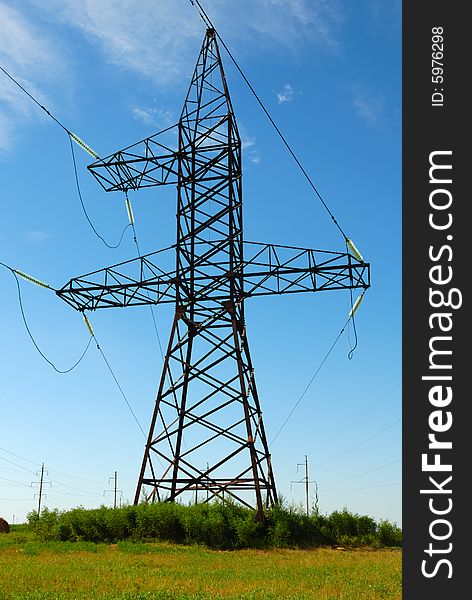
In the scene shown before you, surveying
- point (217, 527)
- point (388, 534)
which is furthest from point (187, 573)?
point (388, 534)

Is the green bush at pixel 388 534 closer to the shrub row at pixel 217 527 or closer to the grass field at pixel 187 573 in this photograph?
the shrub row at pixel 217 527

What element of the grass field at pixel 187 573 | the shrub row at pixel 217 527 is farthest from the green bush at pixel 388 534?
the grass field at pixel 187 573

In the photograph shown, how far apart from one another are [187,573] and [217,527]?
622 centimetres

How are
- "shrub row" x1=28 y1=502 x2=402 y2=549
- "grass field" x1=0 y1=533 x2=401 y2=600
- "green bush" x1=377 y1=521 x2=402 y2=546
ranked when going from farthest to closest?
1. "green bush" x1=377 y1=521 x2=402 y2=546
2. "shrub row" x1=28 y1=502 x2=402 y2=549
3. "grass field" x1=0 y1=533 x2=401 y2=600

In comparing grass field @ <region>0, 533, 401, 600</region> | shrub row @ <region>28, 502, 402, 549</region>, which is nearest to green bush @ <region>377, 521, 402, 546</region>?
shrub row @ <region>28, 502, 402, 549</region>

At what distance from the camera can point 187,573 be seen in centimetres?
1377

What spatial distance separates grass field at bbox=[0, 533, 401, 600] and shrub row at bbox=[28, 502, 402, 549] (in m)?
0.74

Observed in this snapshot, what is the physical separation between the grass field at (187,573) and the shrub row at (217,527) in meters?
0.74

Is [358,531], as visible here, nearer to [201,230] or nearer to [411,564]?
[201,230]

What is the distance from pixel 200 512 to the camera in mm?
20453

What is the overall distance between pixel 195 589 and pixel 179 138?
17.9 m

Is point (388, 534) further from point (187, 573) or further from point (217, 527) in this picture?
point (187, 573)

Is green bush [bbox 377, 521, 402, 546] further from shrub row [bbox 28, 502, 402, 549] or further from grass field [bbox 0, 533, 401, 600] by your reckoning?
grass field [bbox 0, 533, 401, 600]

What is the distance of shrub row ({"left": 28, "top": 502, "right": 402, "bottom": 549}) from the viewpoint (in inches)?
782
